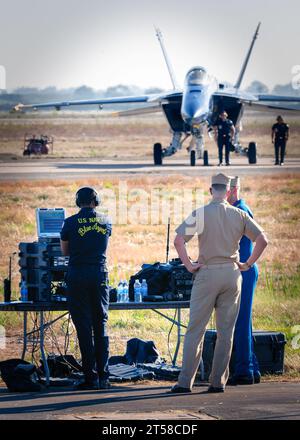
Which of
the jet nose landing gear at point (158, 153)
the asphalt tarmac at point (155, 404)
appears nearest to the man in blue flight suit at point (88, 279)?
the asphalt tarmac at point (155, 404)

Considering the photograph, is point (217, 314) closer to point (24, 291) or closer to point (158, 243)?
point (24, 291)

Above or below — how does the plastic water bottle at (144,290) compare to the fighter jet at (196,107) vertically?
below

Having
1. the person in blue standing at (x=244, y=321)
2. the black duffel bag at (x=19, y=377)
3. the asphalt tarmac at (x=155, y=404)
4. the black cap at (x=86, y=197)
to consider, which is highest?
the black cap at (x=86, y=197)

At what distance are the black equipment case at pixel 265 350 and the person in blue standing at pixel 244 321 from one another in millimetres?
483

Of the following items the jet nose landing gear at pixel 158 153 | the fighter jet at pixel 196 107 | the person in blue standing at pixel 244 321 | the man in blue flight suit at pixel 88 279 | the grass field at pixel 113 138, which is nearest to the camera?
the man in blue flight suit at pixel 88 279

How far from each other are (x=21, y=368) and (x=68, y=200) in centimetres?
1935

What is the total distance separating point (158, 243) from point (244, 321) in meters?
12.0

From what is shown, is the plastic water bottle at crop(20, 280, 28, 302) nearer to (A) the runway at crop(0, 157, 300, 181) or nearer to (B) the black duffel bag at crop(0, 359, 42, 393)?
(B) the black duffel bag at crop(0, 359, 42, 393)

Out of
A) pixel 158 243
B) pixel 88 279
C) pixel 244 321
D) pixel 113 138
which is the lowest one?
pixel 244 321

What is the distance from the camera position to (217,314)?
10383 mm

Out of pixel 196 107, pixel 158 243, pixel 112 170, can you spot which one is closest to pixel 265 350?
pixel 158 243

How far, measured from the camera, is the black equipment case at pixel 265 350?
11.5 metres

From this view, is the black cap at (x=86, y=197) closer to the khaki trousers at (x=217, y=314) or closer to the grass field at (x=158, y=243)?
the khaki trousers at (x=217, y=314)

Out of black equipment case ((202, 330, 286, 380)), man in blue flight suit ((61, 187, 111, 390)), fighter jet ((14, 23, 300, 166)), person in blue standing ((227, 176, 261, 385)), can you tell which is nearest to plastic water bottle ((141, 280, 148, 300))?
black equipment case ((202, 330, 286, 380))
